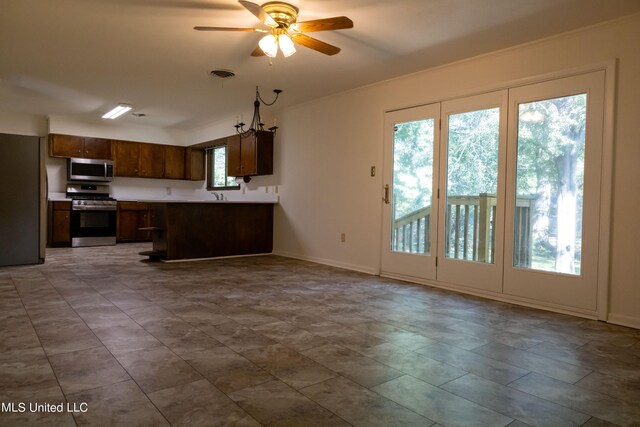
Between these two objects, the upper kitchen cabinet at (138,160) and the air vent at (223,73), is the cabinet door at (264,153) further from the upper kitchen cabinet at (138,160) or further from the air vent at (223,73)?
the upper kitchen cabinet at (138,160)

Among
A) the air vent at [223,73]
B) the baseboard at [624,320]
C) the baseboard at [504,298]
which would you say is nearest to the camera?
the baseboard at [624,320]

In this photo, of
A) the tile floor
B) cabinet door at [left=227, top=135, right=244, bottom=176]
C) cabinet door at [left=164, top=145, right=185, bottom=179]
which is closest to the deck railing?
the tile floor

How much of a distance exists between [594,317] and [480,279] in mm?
987

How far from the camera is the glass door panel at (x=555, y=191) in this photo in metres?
3.26

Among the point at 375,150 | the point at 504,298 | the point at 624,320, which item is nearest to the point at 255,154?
the point at 375,150

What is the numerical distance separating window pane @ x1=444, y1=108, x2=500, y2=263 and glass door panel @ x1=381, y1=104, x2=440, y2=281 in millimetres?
190

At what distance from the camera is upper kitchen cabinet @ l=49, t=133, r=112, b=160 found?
7.43 meters

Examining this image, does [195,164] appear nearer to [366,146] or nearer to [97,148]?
[97,148]

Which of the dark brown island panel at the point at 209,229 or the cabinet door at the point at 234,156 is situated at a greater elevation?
the cabinet door at the point at 234,156

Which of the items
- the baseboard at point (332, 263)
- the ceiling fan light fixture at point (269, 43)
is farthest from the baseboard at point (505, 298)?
the ceiling fan light fixture at point (269, 43)

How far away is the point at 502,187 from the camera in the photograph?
3.81 metres

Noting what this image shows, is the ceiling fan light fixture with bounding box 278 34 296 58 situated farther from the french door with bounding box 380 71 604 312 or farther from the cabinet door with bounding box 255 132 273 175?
the cabinet door with bounding box 255 132 273 175

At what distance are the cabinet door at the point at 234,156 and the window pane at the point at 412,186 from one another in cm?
315

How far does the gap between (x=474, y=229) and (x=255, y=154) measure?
12.5 feet
